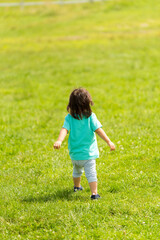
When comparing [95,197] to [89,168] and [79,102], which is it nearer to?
[89,168]

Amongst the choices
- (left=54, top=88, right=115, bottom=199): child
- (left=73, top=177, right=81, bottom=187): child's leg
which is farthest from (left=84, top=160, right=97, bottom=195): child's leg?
(left=73, top=177, right=81, bottom=187): child's leg

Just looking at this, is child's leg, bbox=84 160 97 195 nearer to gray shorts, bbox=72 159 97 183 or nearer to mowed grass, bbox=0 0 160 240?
gray shorts, bbox=72 159 97 183

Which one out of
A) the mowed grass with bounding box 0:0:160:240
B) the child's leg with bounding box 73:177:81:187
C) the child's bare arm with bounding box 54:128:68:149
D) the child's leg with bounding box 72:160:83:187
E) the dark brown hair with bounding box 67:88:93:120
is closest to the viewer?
the mowed grass with bounding box 0:0:160:240

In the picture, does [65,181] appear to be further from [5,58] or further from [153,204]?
[5,58]

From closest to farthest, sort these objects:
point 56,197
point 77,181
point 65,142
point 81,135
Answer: point 81,135 < point 56,197 < point 77,181 < point 65,142

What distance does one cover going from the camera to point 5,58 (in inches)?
1025

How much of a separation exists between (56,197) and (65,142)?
11.0 feet

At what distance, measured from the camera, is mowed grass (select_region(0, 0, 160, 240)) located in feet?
20.0

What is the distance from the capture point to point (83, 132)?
6754 millimetres

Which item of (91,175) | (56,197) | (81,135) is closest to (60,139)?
(81,135)

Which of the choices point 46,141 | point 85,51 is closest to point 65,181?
point 46,141

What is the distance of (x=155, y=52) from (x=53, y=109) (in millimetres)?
11921

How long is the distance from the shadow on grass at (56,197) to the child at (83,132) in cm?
39

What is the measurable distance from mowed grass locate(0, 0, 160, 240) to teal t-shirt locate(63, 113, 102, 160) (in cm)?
83
